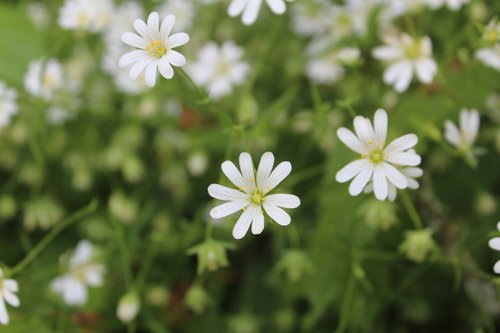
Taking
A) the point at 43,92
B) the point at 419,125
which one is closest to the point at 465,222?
the point at 419,125

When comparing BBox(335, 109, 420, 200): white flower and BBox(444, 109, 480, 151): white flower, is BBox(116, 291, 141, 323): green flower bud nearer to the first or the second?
BBox(335, 109, 420, 200): white flower

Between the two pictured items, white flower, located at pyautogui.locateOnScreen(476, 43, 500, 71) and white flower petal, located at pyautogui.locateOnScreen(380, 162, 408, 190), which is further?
white flower, located at pyautogui.locateOnScreen(476, 43, 500, 71)

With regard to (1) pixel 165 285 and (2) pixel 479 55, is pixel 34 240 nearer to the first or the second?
(1) pixel 165 285

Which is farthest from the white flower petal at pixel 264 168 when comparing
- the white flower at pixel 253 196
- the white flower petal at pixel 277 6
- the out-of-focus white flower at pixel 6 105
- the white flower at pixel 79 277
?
the out-of-focus white flower at pixel 6 105

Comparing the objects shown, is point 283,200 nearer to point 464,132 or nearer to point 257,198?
point 257,198

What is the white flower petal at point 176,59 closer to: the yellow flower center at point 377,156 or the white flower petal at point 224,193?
the white flower petal at point 224,193

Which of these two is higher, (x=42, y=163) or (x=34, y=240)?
(x=42, y=163)

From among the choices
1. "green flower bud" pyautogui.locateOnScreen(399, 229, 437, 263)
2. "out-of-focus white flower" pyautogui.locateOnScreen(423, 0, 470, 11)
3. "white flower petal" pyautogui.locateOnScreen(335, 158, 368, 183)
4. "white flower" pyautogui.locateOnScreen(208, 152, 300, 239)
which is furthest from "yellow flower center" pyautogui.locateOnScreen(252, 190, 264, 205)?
"out-of-focus white flower" pyautogui.locateOnScreen(423, 0, 470, 11)
